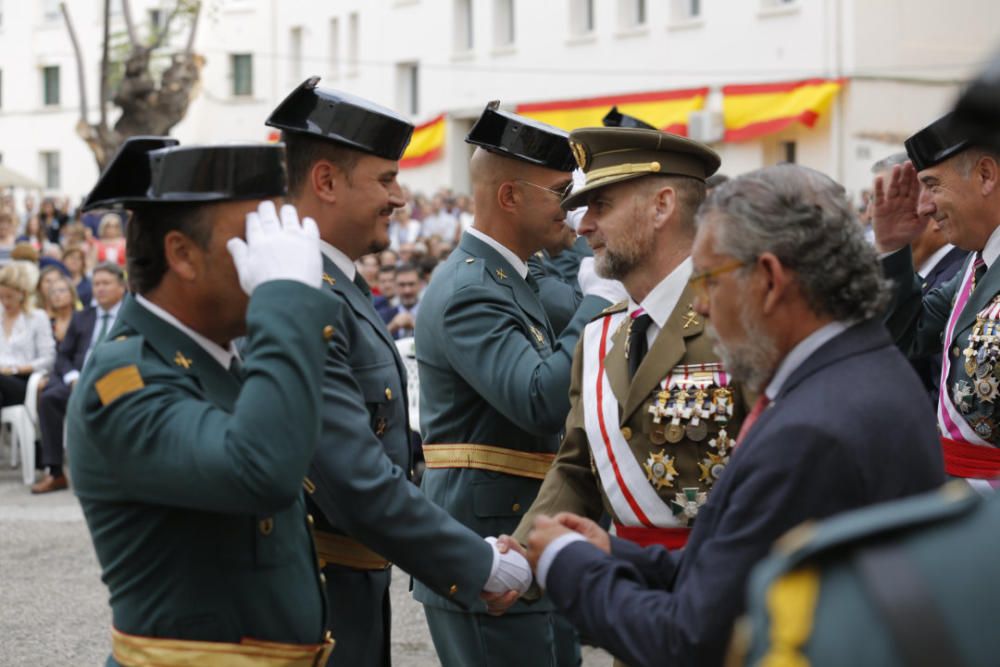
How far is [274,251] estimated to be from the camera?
2.84 metres

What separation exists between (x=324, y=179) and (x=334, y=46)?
3893 centimetres

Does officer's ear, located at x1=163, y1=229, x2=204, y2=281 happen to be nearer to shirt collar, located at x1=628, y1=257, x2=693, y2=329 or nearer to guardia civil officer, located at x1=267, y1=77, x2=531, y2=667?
guardia civil officer, located at x1=267, y1=77, x2=531, y2=667

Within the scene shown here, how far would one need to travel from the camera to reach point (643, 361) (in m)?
3.68

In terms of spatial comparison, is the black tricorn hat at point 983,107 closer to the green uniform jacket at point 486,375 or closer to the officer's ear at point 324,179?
the officer's ear at point 324,179

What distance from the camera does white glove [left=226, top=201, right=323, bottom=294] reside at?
2832 mm

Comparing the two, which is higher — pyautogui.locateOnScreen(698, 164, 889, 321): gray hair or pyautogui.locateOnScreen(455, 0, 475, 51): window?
pyautogui.locateOnScreen(455, 0, 475, 51): window

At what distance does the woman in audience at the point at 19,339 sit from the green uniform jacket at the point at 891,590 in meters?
12.4

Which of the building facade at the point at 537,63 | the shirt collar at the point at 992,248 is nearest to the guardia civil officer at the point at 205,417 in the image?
the shirt collar at the point at 992,248

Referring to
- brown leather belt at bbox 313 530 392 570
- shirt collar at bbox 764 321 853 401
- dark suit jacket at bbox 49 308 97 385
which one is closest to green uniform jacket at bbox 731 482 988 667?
shirt collar at bbox 764 321 853 401

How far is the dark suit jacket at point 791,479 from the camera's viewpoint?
2527 millimetres

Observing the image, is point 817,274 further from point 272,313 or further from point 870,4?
point 870,4

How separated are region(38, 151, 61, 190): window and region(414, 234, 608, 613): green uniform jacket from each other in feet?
158

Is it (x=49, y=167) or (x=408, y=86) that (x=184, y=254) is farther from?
(x=49, y=167)

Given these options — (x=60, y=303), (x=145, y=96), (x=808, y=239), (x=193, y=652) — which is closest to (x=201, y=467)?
→ (x=193, y=652)
